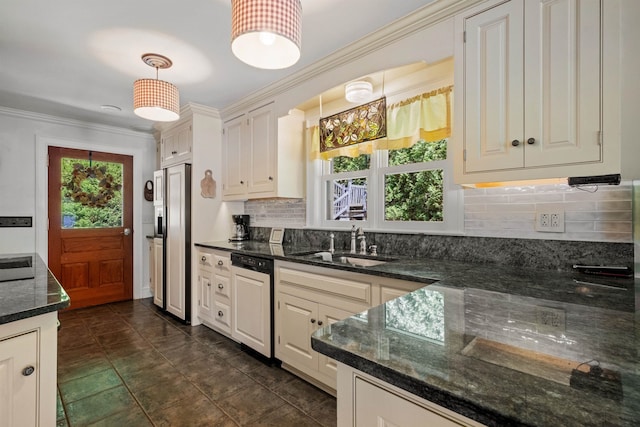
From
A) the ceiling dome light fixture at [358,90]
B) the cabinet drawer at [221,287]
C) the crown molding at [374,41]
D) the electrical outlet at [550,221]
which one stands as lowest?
the cabinet drawer at [221,287]

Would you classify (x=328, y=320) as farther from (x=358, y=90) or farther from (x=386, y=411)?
(x=358, y=90)

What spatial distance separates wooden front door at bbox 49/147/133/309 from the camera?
12.3ft

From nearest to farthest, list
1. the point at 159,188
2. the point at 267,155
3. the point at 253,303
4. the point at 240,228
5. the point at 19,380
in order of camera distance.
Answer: the point at 19,380, the point at 253,303, the point at 267,155, the point at 240,228, the point at 159,188

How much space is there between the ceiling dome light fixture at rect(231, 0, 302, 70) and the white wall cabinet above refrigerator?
4.50 ft

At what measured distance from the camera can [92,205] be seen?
3963mm

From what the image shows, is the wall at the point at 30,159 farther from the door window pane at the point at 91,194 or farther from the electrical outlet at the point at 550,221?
the electrical outlet at the point at 550,221

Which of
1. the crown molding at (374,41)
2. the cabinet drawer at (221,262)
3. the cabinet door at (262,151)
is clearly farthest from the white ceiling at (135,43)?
the cabinet drawer at (221,262)

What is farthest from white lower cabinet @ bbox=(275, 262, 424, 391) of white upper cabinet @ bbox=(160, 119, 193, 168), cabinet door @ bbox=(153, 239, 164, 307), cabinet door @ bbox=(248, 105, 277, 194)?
cabinet door @ bbox=(153, 239, 164, 307)

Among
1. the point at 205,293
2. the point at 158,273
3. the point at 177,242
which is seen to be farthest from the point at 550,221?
the point at 158,273

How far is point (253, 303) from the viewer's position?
2.52 m

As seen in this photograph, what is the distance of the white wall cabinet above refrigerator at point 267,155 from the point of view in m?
2.87

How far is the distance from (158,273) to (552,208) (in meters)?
3.99

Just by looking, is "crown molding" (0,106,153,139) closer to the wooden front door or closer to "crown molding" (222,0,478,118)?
the wooden front door

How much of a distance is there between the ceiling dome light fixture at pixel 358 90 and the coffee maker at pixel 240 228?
1901 mm
